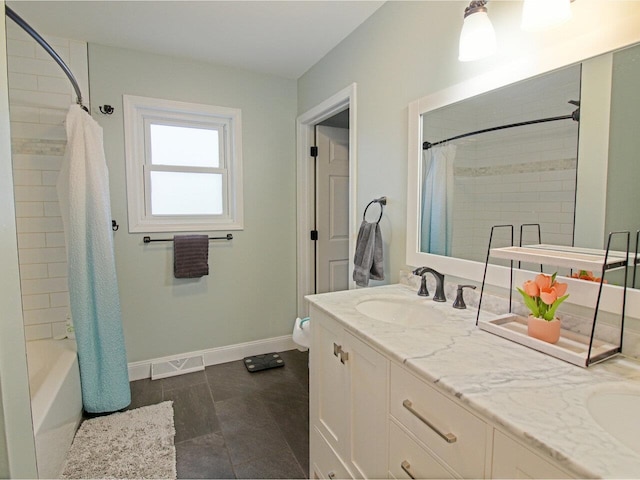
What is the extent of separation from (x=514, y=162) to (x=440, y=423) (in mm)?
994

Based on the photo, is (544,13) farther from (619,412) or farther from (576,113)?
(619,412)

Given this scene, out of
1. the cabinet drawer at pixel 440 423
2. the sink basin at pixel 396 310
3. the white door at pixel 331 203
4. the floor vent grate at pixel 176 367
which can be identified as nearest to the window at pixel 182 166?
the white door at pixel 331 203

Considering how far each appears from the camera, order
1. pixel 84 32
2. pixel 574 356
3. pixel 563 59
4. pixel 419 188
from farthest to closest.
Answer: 1. pixel 84 32
2. pixel 419 188
3. pixel 563 59
4. pixel 574 356

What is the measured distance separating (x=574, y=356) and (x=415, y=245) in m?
0.91

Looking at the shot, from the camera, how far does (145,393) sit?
236 centimetres

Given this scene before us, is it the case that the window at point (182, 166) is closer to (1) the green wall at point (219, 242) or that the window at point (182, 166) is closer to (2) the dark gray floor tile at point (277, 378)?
(1) the green wall at point (219, 242)

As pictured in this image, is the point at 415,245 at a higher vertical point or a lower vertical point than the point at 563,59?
lower

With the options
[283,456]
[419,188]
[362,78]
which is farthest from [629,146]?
[283,456]

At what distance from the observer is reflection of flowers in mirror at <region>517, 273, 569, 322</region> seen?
3.30ft

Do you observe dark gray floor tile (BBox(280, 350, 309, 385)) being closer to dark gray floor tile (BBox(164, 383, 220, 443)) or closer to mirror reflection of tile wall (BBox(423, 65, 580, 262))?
dark gray floor tile (BBox(164, 383, 220, 443))

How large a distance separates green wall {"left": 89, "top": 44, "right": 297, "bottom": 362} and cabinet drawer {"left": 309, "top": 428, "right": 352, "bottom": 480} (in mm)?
1522

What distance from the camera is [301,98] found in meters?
2.91

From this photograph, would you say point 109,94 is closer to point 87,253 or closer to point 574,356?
point 87,253

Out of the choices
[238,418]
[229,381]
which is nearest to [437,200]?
[238,418]
